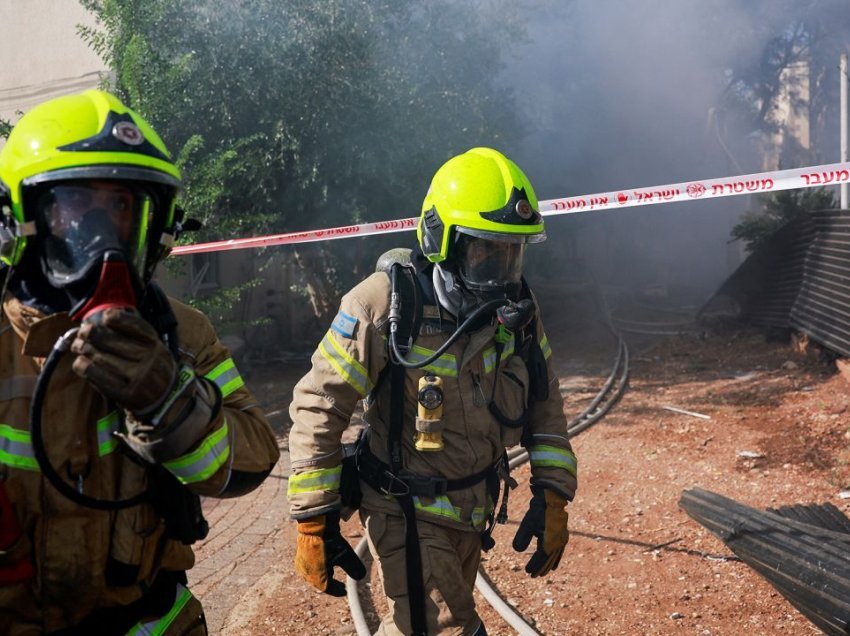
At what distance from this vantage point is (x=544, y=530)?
127 inches

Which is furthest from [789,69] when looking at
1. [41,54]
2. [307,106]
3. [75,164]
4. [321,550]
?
[75,164]

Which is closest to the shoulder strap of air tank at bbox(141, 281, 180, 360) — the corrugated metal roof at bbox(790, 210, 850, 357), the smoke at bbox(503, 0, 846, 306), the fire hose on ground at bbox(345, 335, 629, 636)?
the fire hose on ground at bbox(345, 335, 629, 636)

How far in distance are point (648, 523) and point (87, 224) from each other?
476 cm

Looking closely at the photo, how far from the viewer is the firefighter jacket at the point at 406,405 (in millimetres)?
Result: 2986

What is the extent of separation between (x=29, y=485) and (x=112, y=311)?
0.46 m

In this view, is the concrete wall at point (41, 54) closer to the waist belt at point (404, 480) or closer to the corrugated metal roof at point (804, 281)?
the corrugated metal roof at point (804, 281)

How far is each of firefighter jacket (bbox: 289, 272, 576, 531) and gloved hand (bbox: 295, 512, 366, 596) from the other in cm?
5

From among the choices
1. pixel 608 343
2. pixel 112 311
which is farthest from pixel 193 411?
pixel 608 343

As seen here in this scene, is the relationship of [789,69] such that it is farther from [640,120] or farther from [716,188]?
[716,188]

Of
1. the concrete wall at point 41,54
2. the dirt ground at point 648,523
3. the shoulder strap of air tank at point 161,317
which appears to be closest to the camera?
the shoulder strap of air tank at point 161,317

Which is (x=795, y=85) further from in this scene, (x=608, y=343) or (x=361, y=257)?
(x=361, y=257)

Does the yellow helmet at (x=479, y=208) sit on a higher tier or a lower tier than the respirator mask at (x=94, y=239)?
lower

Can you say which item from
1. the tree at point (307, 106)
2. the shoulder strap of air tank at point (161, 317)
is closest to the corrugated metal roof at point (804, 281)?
the tree at point (307, 106)

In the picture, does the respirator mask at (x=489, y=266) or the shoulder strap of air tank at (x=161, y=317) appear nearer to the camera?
the shoulder strap of air tank at (x=161, y=317)
